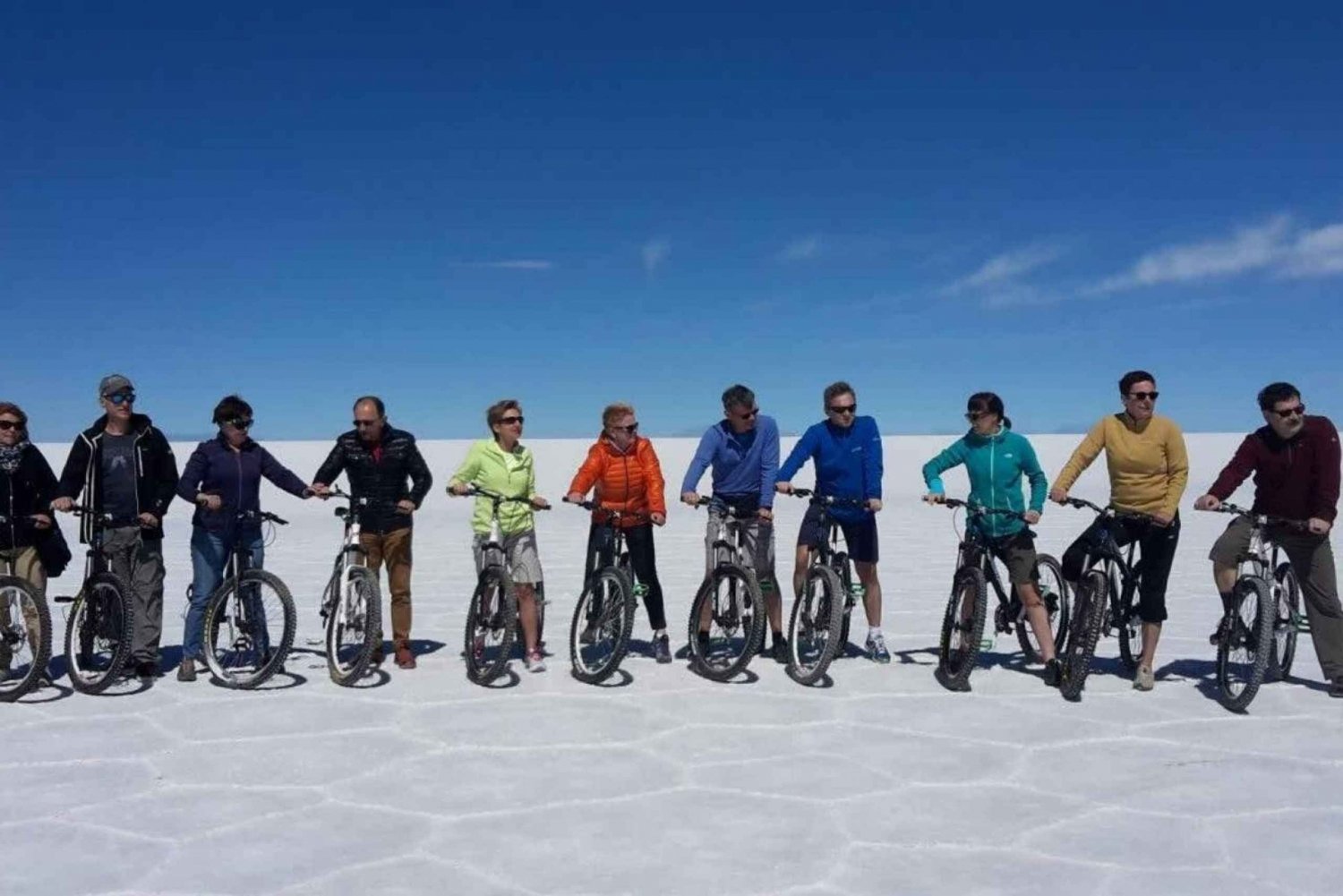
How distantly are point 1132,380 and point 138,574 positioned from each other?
726 cm

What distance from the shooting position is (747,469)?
8.30 m

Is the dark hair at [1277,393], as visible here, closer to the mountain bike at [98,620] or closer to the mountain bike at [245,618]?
the mountain bike at [245,618]

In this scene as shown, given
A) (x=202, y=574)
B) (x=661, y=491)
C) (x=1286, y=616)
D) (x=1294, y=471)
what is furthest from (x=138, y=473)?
(x=1286, y=616)

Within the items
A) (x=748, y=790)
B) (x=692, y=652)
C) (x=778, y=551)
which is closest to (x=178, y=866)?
(x=748, y=790)

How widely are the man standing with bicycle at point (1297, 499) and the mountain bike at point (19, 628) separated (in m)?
7.97

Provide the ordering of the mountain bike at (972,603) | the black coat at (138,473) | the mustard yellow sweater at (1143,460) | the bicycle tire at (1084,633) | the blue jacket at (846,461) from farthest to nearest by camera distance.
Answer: the blue jacket at (846,461) < the black coat at (138,473) < the mountain bike at (972,603) < the mustard yellow sweater at (1143,460) < the bicycle tire at (1084,633)

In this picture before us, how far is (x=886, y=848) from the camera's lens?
4.60 m

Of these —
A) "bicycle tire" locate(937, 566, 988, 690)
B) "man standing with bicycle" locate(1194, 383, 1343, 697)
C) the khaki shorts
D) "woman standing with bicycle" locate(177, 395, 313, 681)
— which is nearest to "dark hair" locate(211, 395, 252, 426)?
"woman standing with bicycle" locate(177, 395, 313, 681)

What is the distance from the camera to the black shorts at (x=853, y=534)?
8.06 meters

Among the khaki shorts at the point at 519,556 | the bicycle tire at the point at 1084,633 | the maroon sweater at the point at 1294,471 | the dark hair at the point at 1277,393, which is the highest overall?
the dark hair at the point at 1277,393

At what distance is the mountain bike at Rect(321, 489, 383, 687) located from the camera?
7.59 m

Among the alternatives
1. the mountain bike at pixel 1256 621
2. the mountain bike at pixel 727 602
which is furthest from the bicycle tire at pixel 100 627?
the mountain bike at pixel 1256 621

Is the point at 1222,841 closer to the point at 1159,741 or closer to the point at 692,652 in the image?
the point at 1159,741

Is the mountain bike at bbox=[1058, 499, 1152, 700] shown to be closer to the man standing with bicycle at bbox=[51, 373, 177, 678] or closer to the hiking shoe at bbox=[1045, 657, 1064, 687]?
the hiking shoe at bbox=[1045, 657, 1064, 687]
